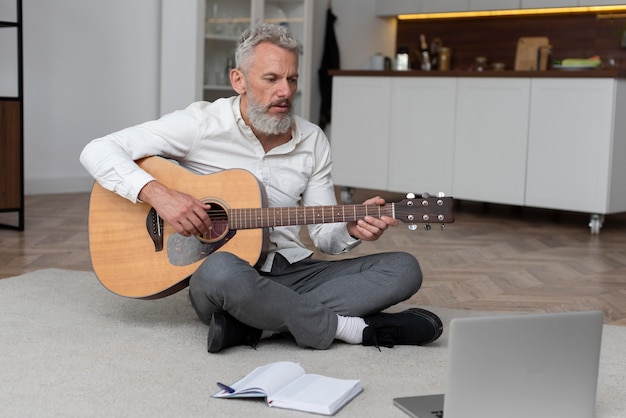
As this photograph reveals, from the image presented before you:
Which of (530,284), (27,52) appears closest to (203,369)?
(530,284)

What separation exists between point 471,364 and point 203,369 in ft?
2.68

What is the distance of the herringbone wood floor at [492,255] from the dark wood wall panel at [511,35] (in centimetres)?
153

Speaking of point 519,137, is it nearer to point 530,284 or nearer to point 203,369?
point 530,284

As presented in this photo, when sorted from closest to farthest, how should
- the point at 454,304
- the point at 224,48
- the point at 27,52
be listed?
the point at 454,304 → the point at 27,52 → the point at 224,48

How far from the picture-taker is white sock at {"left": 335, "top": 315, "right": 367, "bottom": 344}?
8.57ft

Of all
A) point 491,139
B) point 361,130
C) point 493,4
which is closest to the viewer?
point 491,139

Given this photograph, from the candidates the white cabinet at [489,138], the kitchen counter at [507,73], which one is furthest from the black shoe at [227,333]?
the kitchen counter at [507,73]

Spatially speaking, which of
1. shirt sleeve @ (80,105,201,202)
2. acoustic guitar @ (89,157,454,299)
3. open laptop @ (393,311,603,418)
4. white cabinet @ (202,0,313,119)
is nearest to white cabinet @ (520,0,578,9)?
white cabinet @ (202,0,313,119)

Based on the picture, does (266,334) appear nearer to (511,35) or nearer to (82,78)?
(82,78)

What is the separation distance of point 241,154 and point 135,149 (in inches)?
12.0

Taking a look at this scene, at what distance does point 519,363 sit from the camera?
1817mm

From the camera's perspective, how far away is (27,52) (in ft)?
20.1

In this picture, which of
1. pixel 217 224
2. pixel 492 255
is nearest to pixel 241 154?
pixel 217 224

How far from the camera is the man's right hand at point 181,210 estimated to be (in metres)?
2.52
